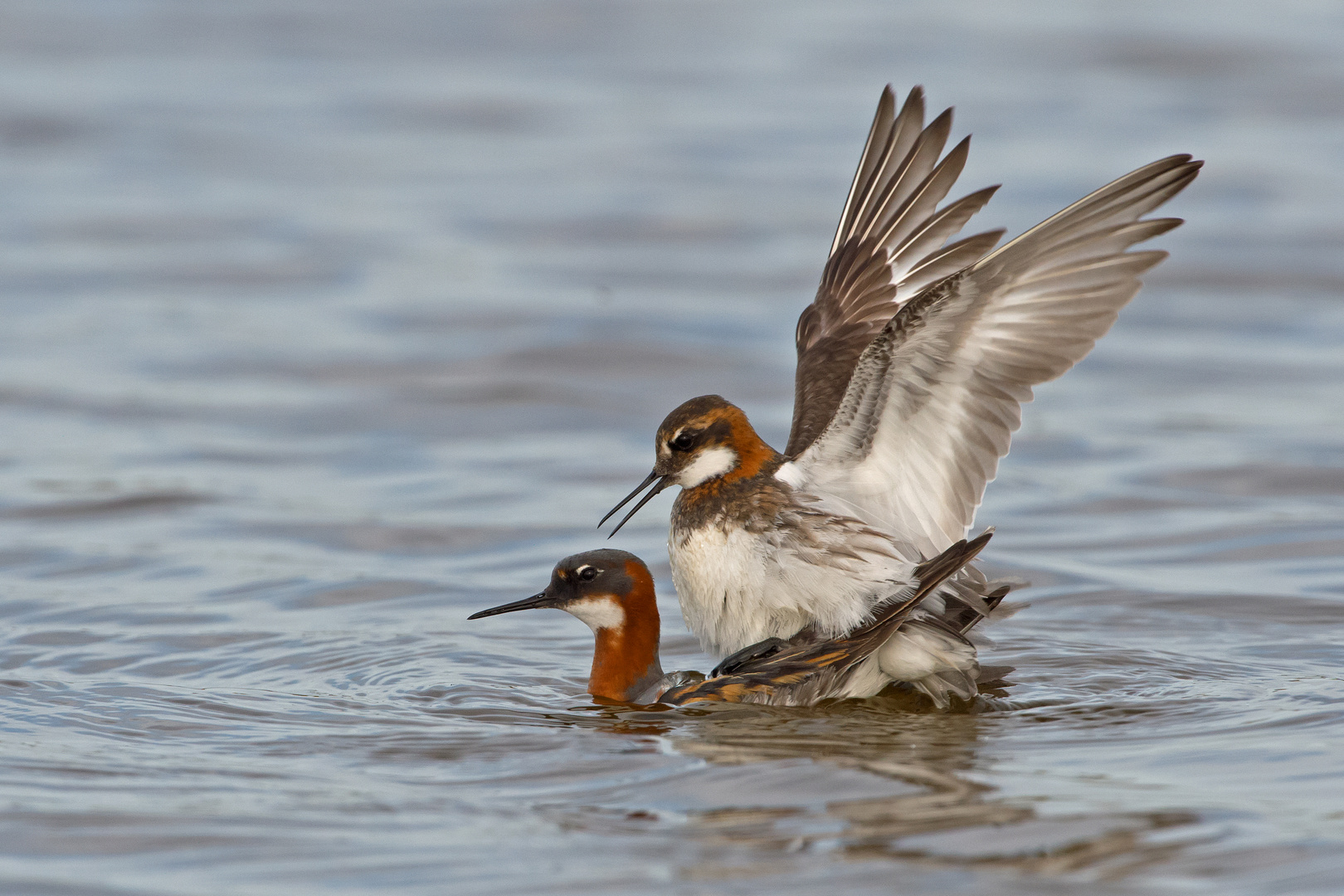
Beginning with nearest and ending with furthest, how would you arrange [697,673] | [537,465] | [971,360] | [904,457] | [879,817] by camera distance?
[879,817] → [971,360] → [904,457] → [697,673] → [537,465]

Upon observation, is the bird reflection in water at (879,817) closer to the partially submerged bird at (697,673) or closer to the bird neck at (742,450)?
the partially submerged bird at (697,673)

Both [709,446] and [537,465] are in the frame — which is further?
[537,465]

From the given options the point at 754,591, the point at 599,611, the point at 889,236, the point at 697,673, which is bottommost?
the point at 697,673

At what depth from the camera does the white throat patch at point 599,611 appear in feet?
28.3

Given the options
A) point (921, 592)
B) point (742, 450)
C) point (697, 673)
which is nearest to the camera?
point (921, 592)

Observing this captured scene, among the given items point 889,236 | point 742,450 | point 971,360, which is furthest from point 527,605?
point 889,236

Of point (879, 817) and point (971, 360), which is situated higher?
point (971, 360)

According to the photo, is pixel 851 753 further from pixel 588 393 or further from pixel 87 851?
pixel 588 393

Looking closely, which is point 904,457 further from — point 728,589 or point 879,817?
point 879,817

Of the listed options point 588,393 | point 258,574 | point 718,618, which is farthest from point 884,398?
point 588,393

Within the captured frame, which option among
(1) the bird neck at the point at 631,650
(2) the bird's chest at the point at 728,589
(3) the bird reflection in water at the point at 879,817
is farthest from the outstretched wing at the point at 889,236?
(3) the bird reflection in water at the point at 879,817

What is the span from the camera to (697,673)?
29.8 ft

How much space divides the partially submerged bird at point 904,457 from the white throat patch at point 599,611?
33 centimetres

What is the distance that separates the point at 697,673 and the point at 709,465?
1.17 meters
